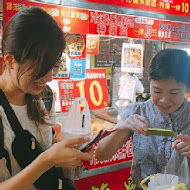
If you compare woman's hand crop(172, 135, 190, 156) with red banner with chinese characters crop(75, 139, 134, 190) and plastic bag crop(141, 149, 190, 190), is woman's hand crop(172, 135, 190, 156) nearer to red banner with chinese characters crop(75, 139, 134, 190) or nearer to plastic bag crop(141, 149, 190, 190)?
plastic bag crop(141, 149, 190, 190)

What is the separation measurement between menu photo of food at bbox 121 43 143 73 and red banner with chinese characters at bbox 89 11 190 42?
0.27m

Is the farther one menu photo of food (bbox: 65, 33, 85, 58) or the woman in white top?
menu photo of food (bbox: 65, 33, 85, 58)

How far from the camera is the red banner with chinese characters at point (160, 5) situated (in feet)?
10.1

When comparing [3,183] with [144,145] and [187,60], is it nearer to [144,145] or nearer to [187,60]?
[144,145]

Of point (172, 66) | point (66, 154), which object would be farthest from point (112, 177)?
Answer: point (66, 154)

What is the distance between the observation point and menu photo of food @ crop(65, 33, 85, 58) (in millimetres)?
3025

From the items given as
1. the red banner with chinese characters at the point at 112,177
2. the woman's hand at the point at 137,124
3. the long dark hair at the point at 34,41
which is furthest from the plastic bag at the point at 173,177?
the red banner with chinese characters at the point at 112,177

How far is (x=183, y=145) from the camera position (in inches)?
61.4

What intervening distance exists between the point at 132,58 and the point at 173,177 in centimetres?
230

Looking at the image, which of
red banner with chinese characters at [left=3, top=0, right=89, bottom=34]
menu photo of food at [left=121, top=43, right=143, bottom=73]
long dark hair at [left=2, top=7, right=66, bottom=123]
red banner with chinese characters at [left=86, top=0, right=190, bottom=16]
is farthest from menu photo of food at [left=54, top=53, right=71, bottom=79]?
long dark hair at [left=2, top=7, right=66, bottom=123]

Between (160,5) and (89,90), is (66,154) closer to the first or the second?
(89,90)

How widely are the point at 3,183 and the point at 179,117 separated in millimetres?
1102

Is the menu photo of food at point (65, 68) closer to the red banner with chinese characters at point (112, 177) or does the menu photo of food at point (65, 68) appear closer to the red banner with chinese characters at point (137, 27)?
the red banner with chinese characters at point (137, 27)

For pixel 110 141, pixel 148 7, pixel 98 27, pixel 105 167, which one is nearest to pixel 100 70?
pixel 98 27
